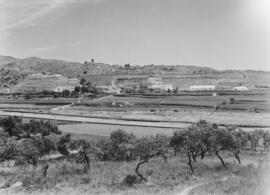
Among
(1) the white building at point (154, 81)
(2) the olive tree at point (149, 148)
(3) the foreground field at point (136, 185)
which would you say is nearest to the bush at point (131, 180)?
(3) the foreground field at point (136, 185)

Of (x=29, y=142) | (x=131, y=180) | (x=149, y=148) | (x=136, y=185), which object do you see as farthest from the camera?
(x=29, y=142)

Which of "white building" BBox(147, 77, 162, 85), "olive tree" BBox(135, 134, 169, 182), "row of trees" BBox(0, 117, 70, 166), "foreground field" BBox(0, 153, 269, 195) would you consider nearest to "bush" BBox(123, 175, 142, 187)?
"foreground field" BBox(0, 153, 269, 195)

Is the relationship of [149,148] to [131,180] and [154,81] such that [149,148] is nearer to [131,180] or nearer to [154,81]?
[131,180]

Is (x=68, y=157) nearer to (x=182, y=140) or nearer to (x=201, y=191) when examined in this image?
(x=182, y=140)

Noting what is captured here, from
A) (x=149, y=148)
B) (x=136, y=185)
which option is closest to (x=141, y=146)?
(x=149, y=148)

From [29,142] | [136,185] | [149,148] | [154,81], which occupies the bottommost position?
[136,185]

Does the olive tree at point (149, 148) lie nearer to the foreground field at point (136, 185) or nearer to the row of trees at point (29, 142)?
the foreground field at point (136, 185)

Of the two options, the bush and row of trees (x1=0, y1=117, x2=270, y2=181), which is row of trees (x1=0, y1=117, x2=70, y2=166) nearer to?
row of trees (x1=0, y1=117, x2=270, y2=181)

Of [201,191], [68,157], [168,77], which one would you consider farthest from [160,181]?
[168,77]
